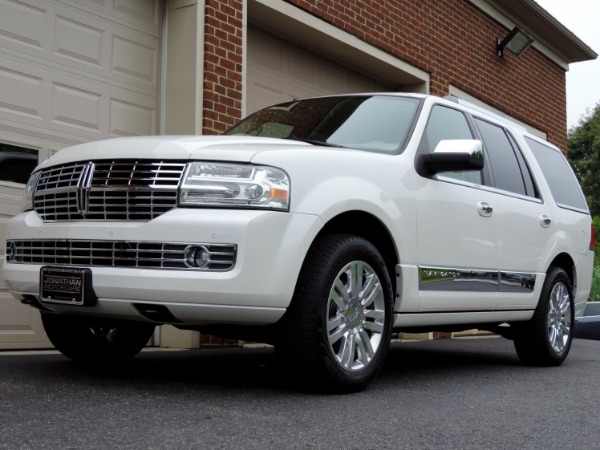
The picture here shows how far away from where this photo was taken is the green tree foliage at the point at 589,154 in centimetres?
4181

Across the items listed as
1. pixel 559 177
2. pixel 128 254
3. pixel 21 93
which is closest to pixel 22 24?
pixel 21 93

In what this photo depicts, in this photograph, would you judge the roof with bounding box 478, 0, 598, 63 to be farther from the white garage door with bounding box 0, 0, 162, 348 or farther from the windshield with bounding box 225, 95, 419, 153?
the windshield with bounding box 225, 95, 419, 153

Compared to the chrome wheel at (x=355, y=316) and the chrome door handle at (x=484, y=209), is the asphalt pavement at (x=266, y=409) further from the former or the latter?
the chrome door handle at (x=484, y=209)

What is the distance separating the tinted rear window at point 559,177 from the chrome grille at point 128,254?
3878mm

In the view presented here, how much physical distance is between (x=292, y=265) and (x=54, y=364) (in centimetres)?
206

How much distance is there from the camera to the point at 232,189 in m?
A: 4.04

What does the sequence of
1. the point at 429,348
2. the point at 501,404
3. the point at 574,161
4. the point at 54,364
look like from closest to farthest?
the point at 501,404 → the point at 54,364 → the point at 429,348 → the point at 574,161

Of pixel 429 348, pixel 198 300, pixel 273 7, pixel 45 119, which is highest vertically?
pixel 273 7

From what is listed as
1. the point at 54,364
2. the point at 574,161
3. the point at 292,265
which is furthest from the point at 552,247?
the point at 574,161

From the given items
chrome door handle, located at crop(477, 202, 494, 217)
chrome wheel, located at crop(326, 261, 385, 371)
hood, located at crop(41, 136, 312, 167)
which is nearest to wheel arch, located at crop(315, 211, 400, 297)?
chrome wheel, located at crop(326, 261, 385, 371)

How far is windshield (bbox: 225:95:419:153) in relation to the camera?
5148 millimetres

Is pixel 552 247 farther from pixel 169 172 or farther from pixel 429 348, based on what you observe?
pixel 169 172

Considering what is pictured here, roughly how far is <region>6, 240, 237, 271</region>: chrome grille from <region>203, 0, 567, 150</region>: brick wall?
138 inches

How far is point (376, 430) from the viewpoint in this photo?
352 centimetres
